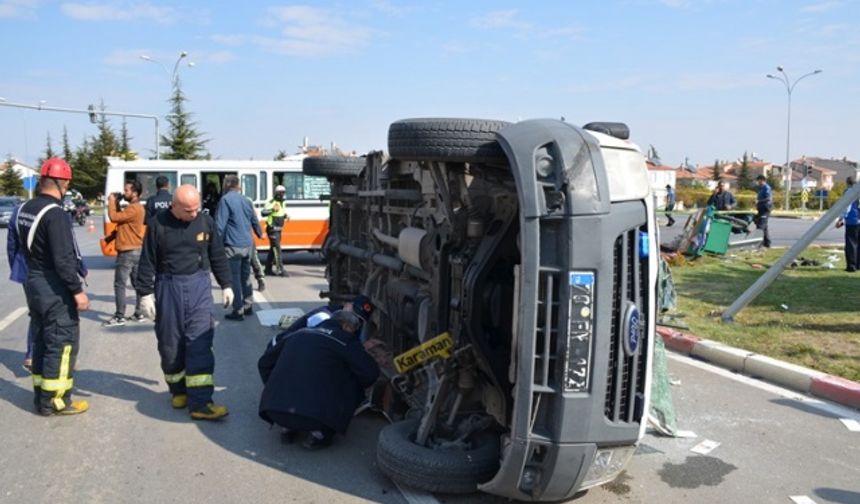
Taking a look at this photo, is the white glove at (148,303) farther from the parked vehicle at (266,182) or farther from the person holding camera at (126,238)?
the parked vehicle at (266,182)

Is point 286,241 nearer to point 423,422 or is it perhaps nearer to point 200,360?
point 200,360

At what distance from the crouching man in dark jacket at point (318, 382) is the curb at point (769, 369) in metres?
3.75

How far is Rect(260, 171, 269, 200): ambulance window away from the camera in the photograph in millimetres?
15789

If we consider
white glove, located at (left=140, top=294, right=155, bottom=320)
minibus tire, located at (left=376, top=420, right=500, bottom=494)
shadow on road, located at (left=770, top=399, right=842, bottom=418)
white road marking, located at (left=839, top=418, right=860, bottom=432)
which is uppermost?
white glove, located at (left=140, top=294, right=155, bottom=320)

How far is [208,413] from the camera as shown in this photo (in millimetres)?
5492

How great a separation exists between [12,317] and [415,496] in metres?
7.80

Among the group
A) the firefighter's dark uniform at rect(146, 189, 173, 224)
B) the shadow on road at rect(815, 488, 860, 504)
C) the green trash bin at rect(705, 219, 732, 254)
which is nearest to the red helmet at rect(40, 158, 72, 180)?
the firefighter's dark uniform at rect(146, 189, 173, 224)

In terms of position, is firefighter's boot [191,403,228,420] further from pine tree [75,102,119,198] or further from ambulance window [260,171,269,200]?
pine tree [75,102,119,198]

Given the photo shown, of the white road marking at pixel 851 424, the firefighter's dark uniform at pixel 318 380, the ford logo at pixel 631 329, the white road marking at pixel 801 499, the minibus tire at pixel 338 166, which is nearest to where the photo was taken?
the ford logo at pixel 631 329

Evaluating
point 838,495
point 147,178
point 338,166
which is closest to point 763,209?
point 338,166

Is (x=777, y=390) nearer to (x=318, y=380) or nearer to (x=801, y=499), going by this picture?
(x=801, y=499)

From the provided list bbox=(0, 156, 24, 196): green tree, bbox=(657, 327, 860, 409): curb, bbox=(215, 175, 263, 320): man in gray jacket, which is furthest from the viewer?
bbox=(0, 156, 24, 196): green tree

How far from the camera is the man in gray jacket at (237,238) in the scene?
9336mm

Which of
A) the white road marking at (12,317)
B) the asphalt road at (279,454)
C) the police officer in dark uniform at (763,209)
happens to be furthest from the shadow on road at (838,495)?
the police officer in dark uniform at (763,209)
